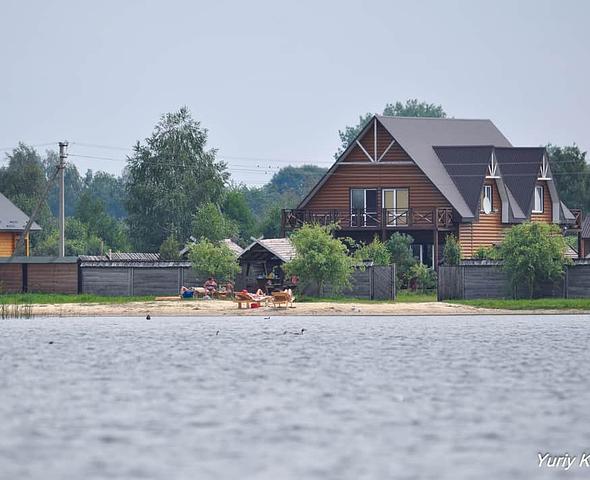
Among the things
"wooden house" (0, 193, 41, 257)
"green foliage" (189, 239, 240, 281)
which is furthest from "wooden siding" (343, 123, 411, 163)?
"wooden house" (0, 193, 41, 257)

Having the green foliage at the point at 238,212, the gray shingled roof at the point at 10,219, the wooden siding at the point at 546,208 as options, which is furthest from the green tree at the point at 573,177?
the gray shingled roof at the point at 10,219

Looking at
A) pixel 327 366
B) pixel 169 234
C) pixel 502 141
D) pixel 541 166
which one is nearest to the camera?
pixel 327 366

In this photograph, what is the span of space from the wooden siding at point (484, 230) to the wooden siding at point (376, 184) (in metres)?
2.15

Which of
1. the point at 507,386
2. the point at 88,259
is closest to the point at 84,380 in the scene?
the point at 507,386

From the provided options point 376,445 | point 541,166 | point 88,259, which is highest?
point 541,166

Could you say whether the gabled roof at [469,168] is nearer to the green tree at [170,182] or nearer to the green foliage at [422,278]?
the green foliage at [422,278]

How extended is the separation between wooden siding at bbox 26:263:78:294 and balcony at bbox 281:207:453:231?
13578 mm

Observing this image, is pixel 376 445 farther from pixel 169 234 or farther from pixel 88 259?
pixel 169 234

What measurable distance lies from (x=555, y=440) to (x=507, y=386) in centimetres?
829

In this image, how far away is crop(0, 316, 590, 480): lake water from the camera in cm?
2106

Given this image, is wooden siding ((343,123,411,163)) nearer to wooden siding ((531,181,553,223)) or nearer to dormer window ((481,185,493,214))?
dormer window ((481,185,493,214))

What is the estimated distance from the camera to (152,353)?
41.1 metres

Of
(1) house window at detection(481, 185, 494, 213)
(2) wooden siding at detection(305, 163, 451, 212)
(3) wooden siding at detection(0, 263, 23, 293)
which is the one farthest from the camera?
(1) house window at detection(481, 185, 494, 213)

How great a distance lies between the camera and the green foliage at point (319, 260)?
6147 cm
